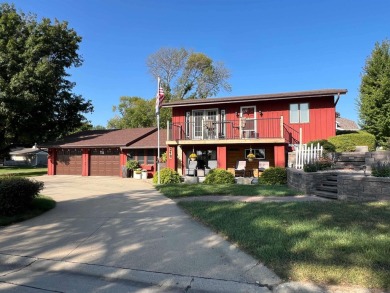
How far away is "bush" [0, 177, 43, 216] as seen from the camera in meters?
7.80

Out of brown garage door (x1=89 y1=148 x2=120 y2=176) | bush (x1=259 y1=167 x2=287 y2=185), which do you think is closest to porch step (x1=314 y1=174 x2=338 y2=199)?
bush (x1=259 y1=167 x2=287 y2=185)

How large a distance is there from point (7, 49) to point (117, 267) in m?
25.5

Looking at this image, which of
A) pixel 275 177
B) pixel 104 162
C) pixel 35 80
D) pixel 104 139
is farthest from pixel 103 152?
pixel 275 177

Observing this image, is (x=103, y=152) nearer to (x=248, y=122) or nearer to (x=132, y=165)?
(x=132, y=165)

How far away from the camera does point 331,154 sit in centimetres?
1315

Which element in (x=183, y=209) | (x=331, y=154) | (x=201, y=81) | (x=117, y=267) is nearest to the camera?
(x=117, y=267)

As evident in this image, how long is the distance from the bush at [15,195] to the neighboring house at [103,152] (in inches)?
539

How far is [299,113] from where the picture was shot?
18.0 m

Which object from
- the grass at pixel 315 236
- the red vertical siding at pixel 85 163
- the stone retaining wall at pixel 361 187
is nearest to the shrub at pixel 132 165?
the red vertical siding at pixel 85 163

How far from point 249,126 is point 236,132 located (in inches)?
32.9

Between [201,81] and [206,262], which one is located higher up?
[201,81]

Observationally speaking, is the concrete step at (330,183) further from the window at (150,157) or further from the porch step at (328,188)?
the window at (150,157)

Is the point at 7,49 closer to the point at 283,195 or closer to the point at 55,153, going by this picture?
the point at 55,153

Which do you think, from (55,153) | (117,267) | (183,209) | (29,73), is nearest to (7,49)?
(29,73)
